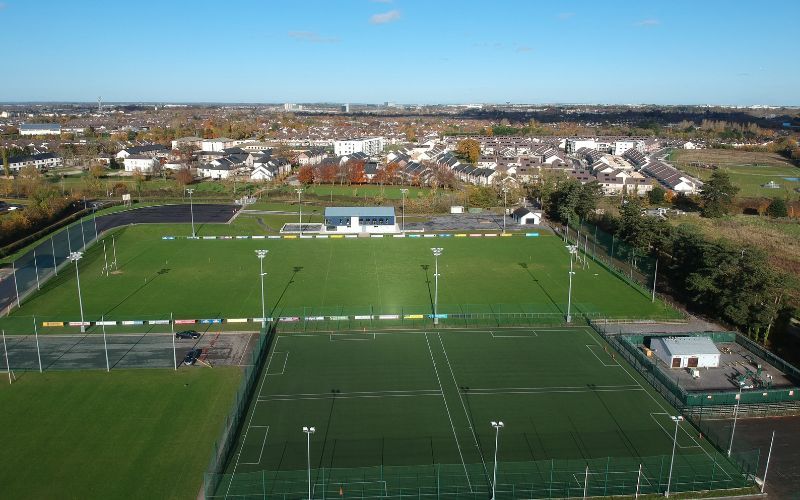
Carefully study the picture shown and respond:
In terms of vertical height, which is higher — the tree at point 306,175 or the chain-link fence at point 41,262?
the tree at point 306,175

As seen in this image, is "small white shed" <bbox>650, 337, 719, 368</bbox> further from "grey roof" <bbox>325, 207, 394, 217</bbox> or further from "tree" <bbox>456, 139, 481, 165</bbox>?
"tree" <bbox>456, 139, 481, 165</bbox>

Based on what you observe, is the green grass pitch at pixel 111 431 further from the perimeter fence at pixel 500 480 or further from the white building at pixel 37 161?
the white building at pixel 37 161

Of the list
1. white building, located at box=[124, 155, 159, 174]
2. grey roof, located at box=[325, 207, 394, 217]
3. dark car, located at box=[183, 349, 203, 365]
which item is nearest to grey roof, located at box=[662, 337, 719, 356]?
dark car, located at box=[183, 349, 203, 365]

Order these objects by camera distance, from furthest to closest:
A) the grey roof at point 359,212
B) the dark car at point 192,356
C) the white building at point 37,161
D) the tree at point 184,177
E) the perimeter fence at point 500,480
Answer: the white building at point 37,161 → the tree at point 184,177 → the grey roof at point 359,212 → the dark car at point 192,356 → the perimeter fence at point 500,480

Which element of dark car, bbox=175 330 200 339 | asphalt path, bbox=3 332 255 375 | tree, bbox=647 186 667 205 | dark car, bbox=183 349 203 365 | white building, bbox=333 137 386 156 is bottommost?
asphalt path, bbox=3 332 255 375

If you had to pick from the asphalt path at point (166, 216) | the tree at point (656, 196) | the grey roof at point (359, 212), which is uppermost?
the tree at point (656, 196)

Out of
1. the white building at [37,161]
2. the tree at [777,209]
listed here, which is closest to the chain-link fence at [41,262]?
the white building at [37,161]
